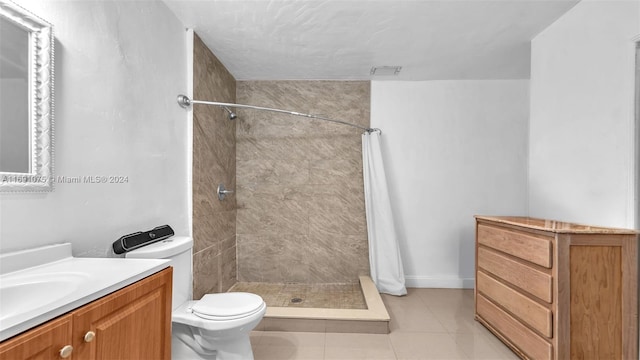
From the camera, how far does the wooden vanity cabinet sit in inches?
27.5

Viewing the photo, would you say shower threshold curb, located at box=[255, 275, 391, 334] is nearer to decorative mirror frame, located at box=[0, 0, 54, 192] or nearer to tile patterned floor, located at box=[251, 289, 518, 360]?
tile patterned floor, located at box=[251, 289, 518, 360]

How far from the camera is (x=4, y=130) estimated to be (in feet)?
3.26

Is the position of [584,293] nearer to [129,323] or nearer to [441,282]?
[441,282]

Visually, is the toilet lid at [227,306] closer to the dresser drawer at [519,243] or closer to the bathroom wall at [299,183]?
the bathroom wall at [299,183]

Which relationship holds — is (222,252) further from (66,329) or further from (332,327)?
(66,329)

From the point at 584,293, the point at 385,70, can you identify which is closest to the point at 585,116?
the point at 584,293

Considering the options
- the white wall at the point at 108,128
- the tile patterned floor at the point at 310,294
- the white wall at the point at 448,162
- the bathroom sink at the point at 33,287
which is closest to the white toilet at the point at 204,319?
the white wall at the point at 108,128

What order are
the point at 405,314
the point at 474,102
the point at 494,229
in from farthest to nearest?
1. the point at 474,102
2. the point at 405,314
3. the point at 494,229

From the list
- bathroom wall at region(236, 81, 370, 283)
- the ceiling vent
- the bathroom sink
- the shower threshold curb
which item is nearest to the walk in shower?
bathroom wall at region(236, 81, 370, 283)

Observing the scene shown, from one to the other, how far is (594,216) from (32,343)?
8.31 feet

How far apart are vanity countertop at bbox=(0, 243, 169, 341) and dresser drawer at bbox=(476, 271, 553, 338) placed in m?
1.95

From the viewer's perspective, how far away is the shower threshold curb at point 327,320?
2.21m

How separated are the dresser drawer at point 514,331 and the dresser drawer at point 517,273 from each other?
24cm

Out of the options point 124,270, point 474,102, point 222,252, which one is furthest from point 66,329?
point 474,102
